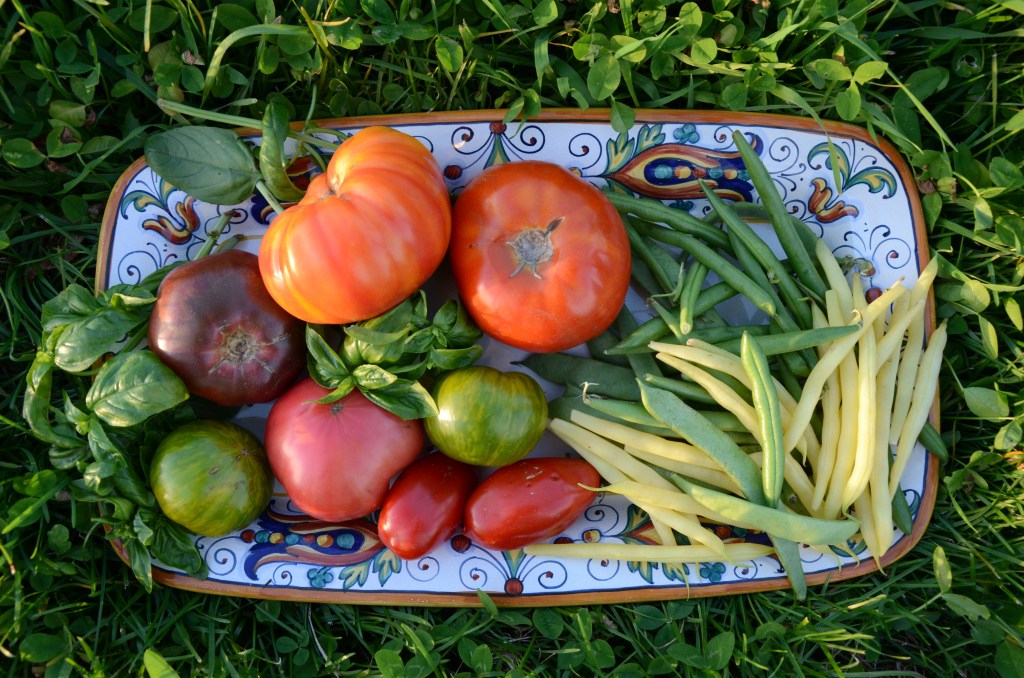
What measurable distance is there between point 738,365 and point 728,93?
89 cm

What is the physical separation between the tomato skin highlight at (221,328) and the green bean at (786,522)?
1417 mm

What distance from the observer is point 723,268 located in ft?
7.61

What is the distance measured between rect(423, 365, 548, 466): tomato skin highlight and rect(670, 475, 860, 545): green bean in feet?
1.99

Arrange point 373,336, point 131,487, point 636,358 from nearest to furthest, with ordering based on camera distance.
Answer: point 373,336
point 131,487
point 636,358

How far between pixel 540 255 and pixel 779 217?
0.82m

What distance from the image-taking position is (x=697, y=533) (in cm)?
229

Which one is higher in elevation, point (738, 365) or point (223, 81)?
point (223, 81)

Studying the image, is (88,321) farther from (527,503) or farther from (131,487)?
(527,503)

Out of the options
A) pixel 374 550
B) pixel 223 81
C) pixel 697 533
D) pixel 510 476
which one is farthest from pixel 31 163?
pixel 697 533

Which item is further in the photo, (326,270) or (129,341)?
(129,341)

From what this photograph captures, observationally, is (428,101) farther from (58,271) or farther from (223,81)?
(58,271)

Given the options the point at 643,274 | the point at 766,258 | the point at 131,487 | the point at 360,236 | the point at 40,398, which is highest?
the point at 360,236

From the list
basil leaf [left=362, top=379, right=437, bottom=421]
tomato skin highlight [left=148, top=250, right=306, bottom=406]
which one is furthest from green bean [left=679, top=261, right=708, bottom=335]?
tomato skin highlight [left=148, top=250, right=306, bottom=406]

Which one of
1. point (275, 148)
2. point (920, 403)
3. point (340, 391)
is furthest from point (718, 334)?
point (275, 148)
